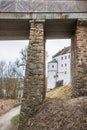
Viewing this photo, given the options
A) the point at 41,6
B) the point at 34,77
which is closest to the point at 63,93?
the point at 34,77

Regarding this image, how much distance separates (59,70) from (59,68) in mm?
817

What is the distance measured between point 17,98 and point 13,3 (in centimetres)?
2887

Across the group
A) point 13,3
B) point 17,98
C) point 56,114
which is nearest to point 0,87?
point 17,98

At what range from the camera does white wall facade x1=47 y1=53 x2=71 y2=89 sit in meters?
58.8

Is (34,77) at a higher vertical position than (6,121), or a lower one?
higher

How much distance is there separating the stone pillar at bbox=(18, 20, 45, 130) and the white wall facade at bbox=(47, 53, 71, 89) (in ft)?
139

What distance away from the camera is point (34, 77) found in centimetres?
1396

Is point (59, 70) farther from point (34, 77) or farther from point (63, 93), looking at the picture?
point (34, 77)

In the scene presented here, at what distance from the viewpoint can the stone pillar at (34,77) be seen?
13523mm

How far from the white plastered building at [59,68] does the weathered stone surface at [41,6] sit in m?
41.5

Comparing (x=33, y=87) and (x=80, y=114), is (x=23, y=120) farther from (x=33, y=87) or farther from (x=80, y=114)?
(x=80, y=114)

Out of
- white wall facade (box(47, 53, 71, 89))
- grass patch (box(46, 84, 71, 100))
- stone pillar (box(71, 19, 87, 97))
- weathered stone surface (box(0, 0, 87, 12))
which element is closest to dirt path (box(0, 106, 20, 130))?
grass patch (box(46, 84, 71, 100))

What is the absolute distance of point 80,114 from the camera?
1028cm

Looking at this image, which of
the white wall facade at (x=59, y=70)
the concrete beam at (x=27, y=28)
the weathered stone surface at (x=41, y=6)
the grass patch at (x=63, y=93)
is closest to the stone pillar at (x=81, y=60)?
the concrete beam at (x=27, y=28)
